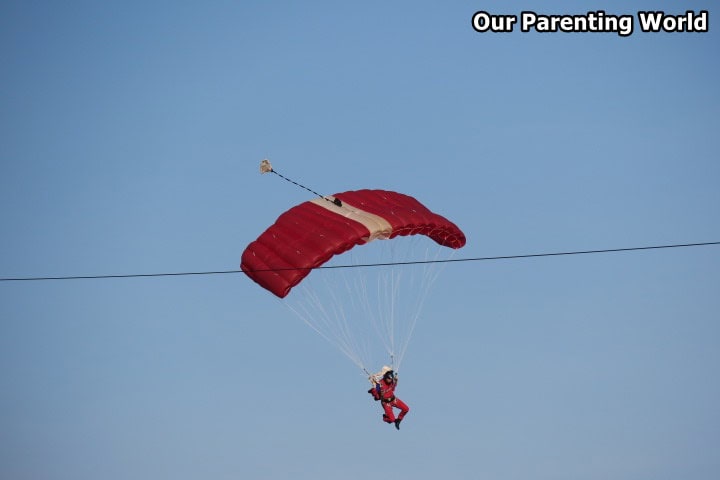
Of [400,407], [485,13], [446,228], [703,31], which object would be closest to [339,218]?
[446,228]

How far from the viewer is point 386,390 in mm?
23094

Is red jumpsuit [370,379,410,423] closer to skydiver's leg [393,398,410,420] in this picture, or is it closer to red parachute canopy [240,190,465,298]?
skydiver's leg [393,398,410,420]

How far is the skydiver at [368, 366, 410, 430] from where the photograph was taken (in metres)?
23.1

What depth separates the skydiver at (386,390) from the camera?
23062 millimetres

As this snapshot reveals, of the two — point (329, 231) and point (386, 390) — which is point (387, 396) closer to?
point (386, 390)

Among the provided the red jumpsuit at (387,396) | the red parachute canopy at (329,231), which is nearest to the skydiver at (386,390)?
the red jumpsuit at (387,396)

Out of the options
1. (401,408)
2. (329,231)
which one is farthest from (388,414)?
(329,231)

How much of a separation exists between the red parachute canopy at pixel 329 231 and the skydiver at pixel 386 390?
291 cm

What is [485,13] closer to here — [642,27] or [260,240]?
[642,27]

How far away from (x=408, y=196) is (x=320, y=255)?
15.2 ft

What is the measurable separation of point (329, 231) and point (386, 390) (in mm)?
4077

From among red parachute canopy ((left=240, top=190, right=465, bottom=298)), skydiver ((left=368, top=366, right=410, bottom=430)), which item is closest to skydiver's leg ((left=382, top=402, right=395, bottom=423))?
skydiver ((left=368, top=366, right=410, bottom=430))

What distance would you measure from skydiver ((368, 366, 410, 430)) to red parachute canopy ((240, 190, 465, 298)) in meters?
2.91

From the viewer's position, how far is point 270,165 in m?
23.4
